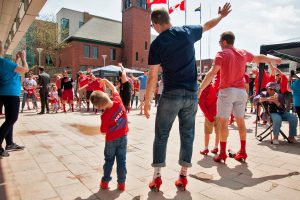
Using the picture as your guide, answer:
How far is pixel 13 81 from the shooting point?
4.44m

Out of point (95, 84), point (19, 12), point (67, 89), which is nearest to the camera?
point (19, 12)

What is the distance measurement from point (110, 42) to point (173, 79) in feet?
123

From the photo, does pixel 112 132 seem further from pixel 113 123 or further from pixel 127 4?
pixel 127 4

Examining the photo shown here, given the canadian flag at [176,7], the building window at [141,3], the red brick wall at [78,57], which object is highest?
the building window at [141,3]

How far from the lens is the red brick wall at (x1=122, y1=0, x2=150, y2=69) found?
124 ft

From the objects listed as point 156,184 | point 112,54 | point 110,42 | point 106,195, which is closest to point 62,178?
point 106,195

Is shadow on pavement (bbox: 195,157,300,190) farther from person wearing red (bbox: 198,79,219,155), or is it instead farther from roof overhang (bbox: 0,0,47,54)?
roof overhang (bbox: 0,0,47,54)

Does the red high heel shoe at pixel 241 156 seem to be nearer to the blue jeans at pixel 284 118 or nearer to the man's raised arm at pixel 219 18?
the blue jeans at pixel 284 118

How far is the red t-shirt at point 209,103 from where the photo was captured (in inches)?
182

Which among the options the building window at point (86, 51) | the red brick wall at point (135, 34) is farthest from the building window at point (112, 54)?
the building window at point (86, 51)

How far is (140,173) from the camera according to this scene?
3.59m

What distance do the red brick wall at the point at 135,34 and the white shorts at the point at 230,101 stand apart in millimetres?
35046

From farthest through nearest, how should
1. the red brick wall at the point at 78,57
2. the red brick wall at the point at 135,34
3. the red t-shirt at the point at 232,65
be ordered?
the red brick wall at the point at 135,34, the red brick wall at the point at 78,57, the red t-shirt at the point at 232,65

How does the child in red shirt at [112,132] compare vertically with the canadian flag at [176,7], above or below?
below
